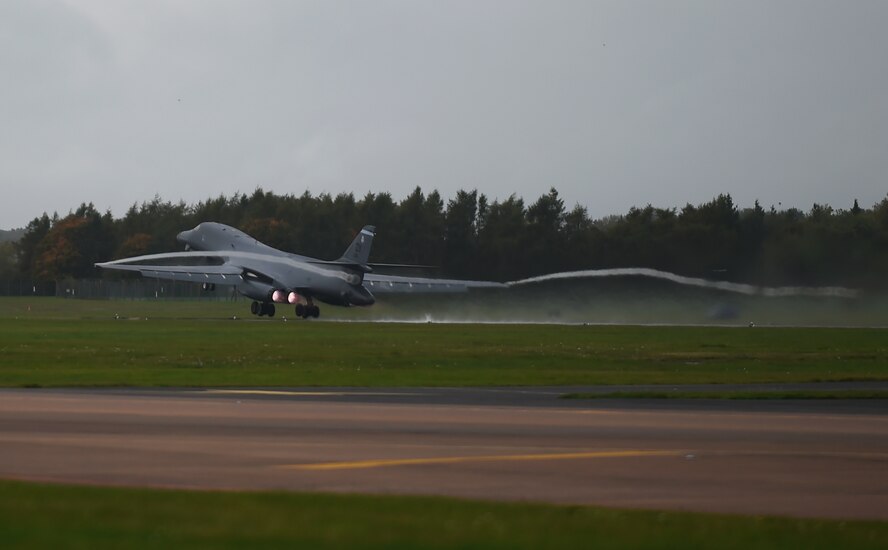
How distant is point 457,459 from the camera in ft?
55.6

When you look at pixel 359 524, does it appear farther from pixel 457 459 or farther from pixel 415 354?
pixel 415 354

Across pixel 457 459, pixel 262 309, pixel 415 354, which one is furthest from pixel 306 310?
pixel 457 459

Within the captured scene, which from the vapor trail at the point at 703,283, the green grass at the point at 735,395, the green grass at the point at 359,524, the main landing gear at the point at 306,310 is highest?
the vapor trail at the point at 703,283

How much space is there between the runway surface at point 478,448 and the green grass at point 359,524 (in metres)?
0.97

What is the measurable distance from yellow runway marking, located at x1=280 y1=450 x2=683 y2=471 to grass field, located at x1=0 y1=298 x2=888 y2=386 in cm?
1573

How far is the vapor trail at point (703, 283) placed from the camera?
67.4 metres

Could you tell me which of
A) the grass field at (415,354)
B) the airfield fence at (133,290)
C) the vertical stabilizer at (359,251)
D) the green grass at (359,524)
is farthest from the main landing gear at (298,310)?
the green grass at (359,524)

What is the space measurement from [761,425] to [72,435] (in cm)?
1091

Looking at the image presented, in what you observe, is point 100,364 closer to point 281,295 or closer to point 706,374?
point 706,374

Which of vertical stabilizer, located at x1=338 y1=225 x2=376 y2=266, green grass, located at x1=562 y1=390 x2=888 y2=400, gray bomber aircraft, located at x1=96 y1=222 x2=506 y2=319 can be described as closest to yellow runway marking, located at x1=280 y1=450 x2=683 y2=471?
green grass, located at x1=562 y1=390 x2=888 y2=400

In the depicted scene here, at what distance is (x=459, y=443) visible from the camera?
18875 mm

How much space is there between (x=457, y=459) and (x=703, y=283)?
2244 inches

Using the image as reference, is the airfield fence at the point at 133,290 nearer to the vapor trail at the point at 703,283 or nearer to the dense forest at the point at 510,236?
the dense forest at the point at 510,236

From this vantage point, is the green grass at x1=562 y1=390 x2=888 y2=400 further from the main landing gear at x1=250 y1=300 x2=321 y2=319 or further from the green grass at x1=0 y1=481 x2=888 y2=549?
the main landing gear at x1=250 y1=300 x2=321 y2=319
